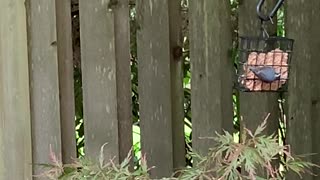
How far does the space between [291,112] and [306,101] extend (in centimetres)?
6

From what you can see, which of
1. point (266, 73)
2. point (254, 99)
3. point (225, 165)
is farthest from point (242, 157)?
point (254, 99)

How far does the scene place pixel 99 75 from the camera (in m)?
2.91

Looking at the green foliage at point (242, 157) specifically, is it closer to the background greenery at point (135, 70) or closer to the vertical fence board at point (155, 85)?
the vertical fence board at point (155, 85)

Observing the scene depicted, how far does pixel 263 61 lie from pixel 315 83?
1.60ft

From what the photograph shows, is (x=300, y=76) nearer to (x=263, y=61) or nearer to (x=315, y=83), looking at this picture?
(x=315, y=83)

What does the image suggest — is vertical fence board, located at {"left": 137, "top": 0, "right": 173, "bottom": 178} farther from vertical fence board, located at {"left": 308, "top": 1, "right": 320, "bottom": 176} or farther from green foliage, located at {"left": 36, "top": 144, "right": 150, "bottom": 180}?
green foliage, located at {"left": 36, "top": 144, "right": 150, "bottom": 180}

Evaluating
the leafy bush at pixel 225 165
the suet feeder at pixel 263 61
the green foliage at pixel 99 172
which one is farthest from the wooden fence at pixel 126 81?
the green foliage at pixel 99 172

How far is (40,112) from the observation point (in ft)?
9.80

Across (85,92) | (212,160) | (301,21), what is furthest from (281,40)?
(85,92)

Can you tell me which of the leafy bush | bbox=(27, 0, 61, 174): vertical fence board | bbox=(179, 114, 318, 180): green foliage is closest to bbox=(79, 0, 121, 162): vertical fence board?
bbox=(27, 0, 61, 174): vertical fence board

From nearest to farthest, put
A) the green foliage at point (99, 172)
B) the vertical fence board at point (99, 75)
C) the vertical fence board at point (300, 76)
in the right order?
the green foliage at point (99, 172) → the vertical fence board at point (300, 76) → the vertical fence board at point (99, 75)

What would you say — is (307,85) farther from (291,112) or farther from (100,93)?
(100,93)

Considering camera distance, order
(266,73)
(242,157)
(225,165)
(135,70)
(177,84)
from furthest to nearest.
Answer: (135,70), (177,84), (266,73), (225,165), (242,157)

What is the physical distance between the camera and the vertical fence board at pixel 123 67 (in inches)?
115
